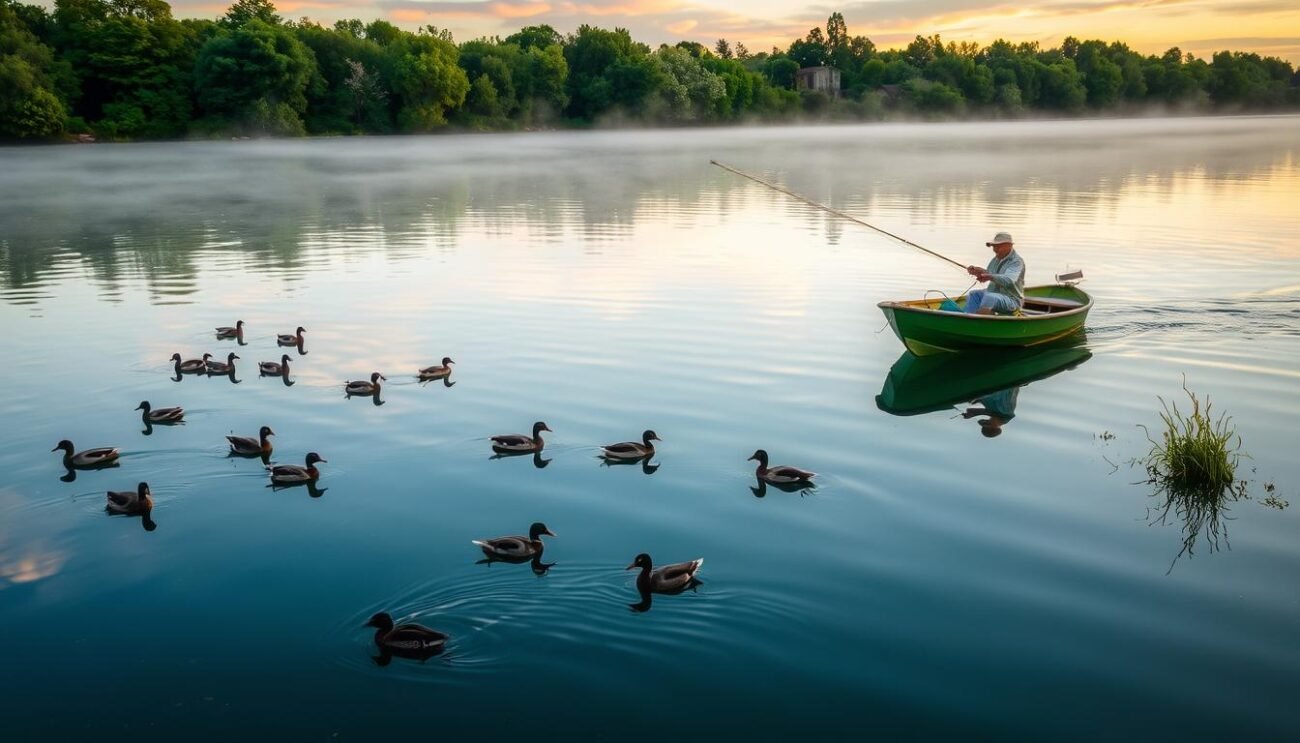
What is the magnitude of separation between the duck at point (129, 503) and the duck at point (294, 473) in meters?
1.32

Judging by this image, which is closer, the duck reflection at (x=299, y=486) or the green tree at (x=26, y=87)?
the duck reflection at (x=299, y=486)

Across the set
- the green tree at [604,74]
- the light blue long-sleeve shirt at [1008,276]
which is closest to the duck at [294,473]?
the light blue long-sleeve shirt at [1008,276]

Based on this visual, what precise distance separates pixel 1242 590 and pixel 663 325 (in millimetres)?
12872

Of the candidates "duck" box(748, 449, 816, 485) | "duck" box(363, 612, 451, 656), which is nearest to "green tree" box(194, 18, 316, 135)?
"duck" box(748, 449, 816, 485)

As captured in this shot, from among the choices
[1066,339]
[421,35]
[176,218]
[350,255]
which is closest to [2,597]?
[1066,339]

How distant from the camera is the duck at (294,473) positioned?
39.5 feet

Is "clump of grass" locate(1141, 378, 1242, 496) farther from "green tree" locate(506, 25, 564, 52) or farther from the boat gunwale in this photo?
"green tree" locate(506, 25, 564, 52)

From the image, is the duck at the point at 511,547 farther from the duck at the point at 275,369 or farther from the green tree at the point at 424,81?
the green tree at the point at 424,81

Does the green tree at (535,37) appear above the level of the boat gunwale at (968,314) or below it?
above

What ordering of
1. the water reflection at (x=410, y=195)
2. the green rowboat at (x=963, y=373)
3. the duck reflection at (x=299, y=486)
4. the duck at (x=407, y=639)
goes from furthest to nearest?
the water reflection at (x=410, y=195) → the green rowboat at (x=963, y=373) → the duck reflection at (x=299, y=486) → the duck at (x=407, y=639)

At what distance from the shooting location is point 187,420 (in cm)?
1465

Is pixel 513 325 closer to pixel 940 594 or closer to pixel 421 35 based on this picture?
pixel 940 594

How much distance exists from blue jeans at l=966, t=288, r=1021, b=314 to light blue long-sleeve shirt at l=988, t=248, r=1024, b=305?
14 centimetres

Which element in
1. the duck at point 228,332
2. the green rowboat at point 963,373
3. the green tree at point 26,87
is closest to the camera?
the green rowboat at point 963,373
